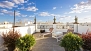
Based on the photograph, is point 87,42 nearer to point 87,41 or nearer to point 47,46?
point 87,41

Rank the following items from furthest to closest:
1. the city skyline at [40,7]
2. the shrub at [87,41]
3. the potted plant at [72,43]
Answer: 1. the city skyline at [40,7]
2. the shrub at [87,41]
3. the potted plant at [72,43]

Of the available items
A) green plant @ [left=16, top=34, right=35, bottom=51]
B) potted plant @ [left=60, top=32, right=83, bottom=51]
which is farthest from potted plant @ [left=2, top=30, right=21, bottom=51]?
potted plant @ [left=60, top=32, right=83, bottom=51]

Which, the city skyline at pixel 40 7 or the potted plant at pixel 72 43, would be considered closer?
the potted plant at pixel 72 43

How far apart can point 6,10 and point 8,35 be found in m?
8.40

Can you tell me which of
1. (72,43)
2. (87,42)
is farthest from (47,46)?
(87,42)

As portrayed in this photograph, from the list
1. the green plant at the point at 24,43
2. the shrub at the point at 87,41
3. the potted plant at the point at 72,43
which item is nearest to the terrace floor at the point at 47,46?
the green plant at the point at 24,43

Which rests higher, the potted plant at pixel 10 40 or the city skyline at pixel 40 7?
the city skyline at pixel 40 7

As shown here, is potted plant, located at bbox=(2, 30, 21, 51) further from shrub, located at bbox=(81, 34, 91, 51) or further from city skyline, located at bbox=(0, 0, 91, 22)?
city skyline, located at bbox=(0, 0, 91, 22)

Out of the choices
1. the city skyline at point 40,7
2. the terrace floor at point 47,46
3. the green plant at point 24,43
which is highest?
the city skyline at point 40,7

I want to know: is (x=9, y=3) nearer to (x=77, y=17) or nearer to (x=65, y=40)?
(x=65, y=40)

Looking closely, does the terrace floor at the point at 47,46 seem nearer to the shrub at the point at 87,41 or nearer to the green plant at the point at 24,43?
the green plant at the point at 24,43

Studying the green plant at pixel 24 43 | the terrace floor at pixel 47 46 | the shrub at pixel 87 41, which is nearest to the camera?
the shrub at pixel 87 41

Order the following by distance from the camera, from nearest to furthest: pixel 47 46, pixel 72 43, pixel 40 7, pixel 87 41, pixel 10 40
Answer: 1. pixel 72 43
2. pixel 87 41
3. pixel 10 40
4. pixel 47 46
5. pixel 40 7

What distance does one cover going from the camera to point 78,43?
4.42m
